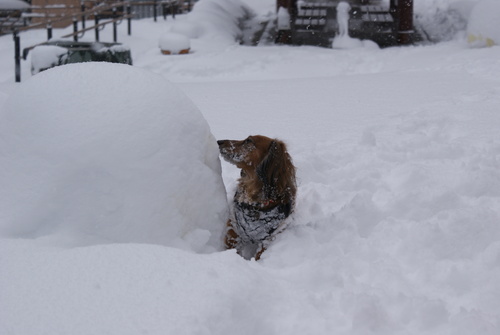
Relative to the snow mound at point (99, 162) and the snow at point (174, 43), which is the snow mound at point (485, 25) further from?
the snow mound at point (99, 162)

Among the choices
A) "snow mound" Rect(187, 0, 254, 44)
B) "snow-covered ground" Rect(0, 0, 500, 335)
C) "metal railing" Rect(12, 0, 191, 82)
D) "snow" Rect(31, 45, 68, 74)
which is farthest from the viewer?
"snow mound" Rect(187, 0, 254, 44)

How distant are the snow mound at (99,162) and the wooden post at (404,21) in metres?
11.4

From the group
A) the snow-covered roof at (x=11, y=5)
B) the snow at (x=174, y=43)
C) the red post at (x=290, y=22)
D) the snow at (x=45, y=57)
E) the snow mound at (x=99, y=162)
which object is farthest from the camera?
the snow-covered roof at (x=11, y=5)

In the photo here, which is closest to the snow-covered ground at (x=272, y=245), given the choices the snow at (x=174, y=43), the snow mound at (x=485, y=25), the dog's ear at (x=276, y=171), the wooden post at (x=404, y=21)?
the dog's ear at (x=276, y=171)

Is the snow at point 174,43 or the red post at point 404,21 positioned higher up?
the red post at point 404,21

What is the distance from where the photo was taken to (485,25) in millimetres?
10211

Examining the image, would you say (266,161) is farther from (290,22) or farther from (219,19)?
(219,19)

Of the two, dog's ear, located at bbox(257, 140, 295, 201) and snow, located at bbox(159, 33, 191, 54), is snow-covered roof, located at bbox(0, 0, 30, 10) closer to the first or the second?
snow, located at bbox(159, 33, 191, 54)

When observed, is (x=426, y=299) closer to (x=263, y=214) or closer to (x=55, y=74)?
(x=263, y=214)

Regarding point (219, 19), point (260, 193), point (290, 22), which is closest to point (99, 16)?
point (219, 19)

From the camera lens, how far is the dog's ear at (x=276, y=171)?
3.10 m

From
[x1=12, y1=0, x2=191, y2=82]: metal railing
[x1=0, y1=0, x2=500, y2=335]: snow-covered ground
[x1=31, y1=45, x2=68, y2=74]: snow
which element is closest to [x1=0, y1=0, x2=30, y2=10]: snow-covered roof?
[x1=12, y1=0, x2=191, y2=82]: metal railing

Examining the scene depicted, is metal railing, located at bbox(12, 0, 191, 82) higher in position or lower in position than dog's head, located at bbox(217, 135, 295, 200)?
higher

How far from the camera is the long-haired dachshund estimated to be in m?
3.13
